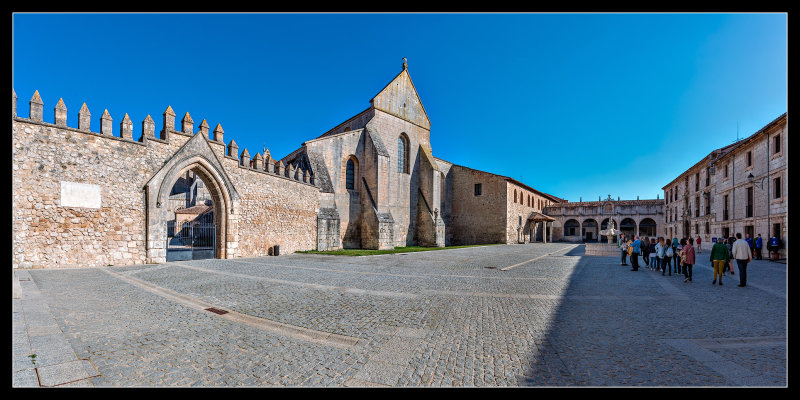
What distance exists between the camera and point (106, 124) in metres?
12.2

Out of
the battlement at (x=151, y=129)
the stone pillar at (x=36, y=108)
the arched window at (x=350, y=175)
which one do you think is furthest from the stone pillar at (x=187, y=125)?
the arched window at (x=350, y=175)

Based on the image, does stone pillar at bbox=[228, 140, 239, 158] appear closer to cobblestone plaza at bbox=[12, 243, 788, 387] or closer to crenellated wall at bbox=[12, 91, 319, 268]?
crenellated wall at bbox=[12, 91, 319, 268]

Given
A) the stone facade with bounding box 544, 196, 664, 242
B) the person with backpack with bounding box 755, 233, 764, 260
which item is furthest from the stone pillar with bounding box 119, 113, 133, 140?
the stone facade with bounding box 544, 196, 664, 242

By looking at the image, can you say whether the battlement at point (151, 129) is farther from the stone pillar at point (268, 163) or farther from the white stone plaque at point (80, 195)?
the white stone plaque at point (80, 195)

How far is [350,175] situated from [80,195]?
1586cm

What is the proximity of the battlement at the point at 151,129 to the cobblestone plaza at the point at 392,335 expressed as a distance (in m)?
6.46

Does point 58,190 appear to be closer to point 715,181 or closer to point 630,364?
point 630,364

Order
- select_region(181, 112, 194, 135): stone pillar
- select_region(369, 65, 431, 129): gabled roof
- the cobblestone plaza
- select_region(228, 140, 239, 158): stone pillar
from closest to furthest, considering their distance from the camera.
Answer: the cobblestone plaza
select_region(181, 112, 194, 135): stone pillar
select_region(228, 140, 239, 158): stone pillar
select_region(369, 65, 431, 129): gabled roof

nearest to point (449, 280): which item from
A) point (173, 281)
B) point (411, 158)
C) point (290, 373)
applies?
point (290, 373)

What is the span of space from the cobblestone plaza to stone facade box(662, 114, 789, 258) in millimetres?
10736

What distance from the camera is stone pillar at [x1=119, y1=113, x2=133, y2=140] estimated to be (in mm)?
12555

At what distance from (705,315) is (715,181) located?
27.8m

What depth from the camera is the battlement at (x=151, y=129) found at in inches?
423

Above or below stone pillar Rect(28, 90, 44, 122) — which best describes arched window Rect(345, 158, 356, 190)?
below
